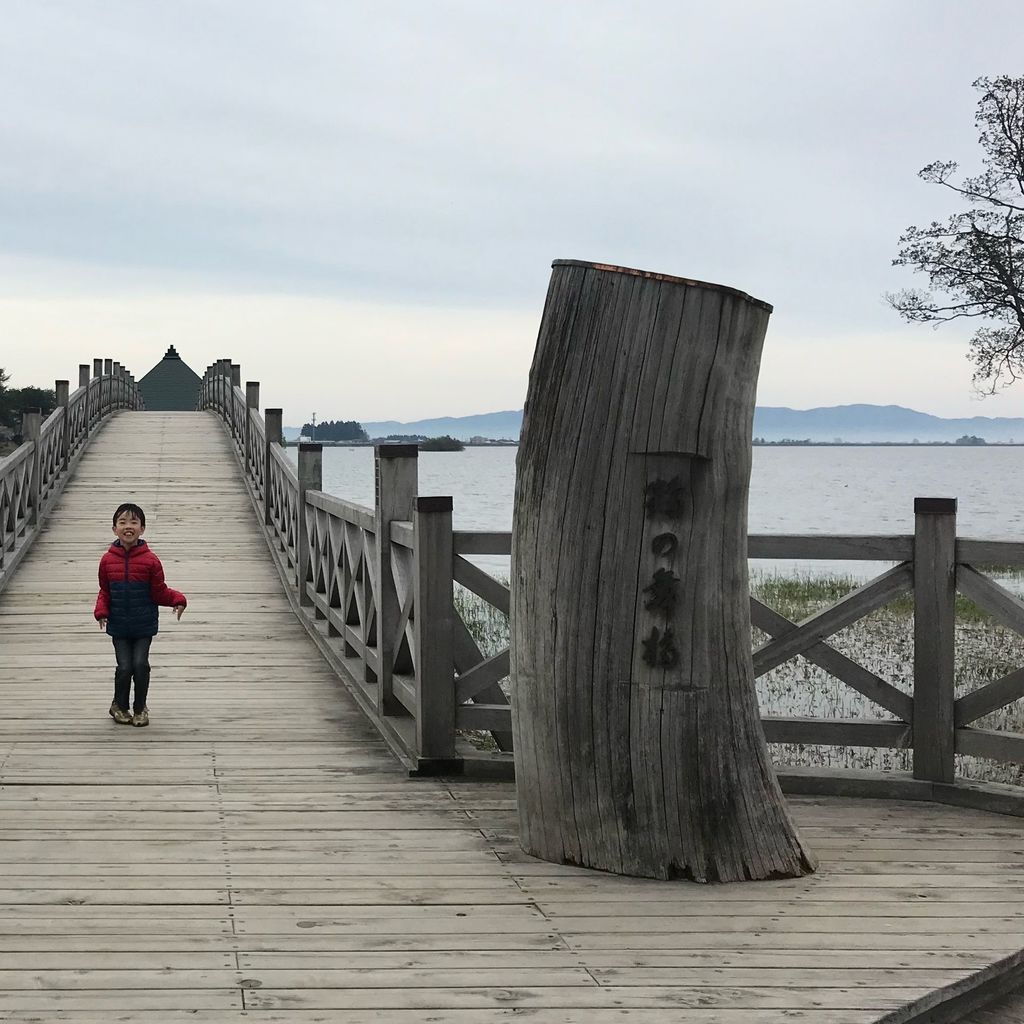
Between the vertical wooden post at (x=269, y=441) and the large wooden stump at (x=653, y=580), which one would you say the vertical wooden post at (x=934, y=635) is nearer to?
the large wooden stump at (x=653, y=580)

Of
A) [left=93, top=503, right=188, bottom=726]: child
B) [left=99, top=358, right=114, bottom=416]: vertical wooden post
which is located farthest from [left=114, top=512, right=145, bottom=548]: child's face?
[left=99, top=358, right=114, bottom=416]: vertical wooden post

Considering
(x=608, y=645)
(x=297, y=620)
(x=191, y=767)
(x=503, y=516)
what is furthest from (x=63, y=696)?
→ (x=503, y=516)

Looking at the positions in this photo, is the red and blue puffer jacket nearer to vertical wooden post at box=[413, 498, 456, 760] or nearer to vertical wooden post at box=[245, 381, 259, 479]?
vertical wooden post at box=[413, 498, 456, 760]

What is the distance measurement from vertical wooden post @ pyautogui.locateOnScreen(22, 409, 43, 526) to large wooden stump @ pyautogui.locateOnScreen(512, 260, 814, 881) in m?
11.8

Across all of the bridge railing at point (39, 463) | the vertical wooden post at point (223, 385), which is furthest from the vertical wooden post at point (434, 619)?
the vertical wooden post at point (223, 385)

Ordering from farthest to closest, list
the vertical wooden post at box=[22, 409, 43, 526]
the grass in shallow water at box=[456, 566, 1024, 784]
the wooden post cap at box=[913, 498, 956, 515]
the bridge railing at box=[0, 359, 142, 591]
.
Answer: the vertical wooden post at box=[22, 409, 43, 526] < the bridge railing at box=[0, 359, 142, 591] < the grass in shallow water at box=[456, 566, 1024, 784] < the wooden post cap at box=[913, 498, 956, 515]

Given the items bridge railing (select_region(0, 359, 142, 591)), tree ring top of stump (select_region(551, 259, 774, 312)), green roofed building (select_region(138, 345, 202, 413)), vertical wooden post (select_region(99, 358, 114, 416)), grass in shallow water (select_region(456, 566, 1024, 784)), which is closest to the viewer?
tree ring top of stump (select_region(551, 259, 774, 312))

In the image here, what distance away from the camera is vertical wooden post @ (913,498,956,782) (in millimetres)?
5086

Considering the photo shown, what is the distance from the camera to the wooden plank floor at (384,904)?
3.01 metres

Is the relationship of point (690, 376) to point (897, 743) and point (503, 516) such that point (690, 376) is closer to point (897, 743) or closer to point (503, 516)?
point (897, 743)

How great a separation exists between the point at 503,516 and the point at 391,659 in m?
44.3

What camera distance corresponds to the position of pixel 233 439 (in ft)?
74.7

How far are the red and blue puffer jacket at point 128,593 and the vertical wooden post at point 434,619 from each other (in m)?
1.78

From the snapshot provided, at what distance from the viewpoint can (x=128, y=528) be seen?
6.48 meters
